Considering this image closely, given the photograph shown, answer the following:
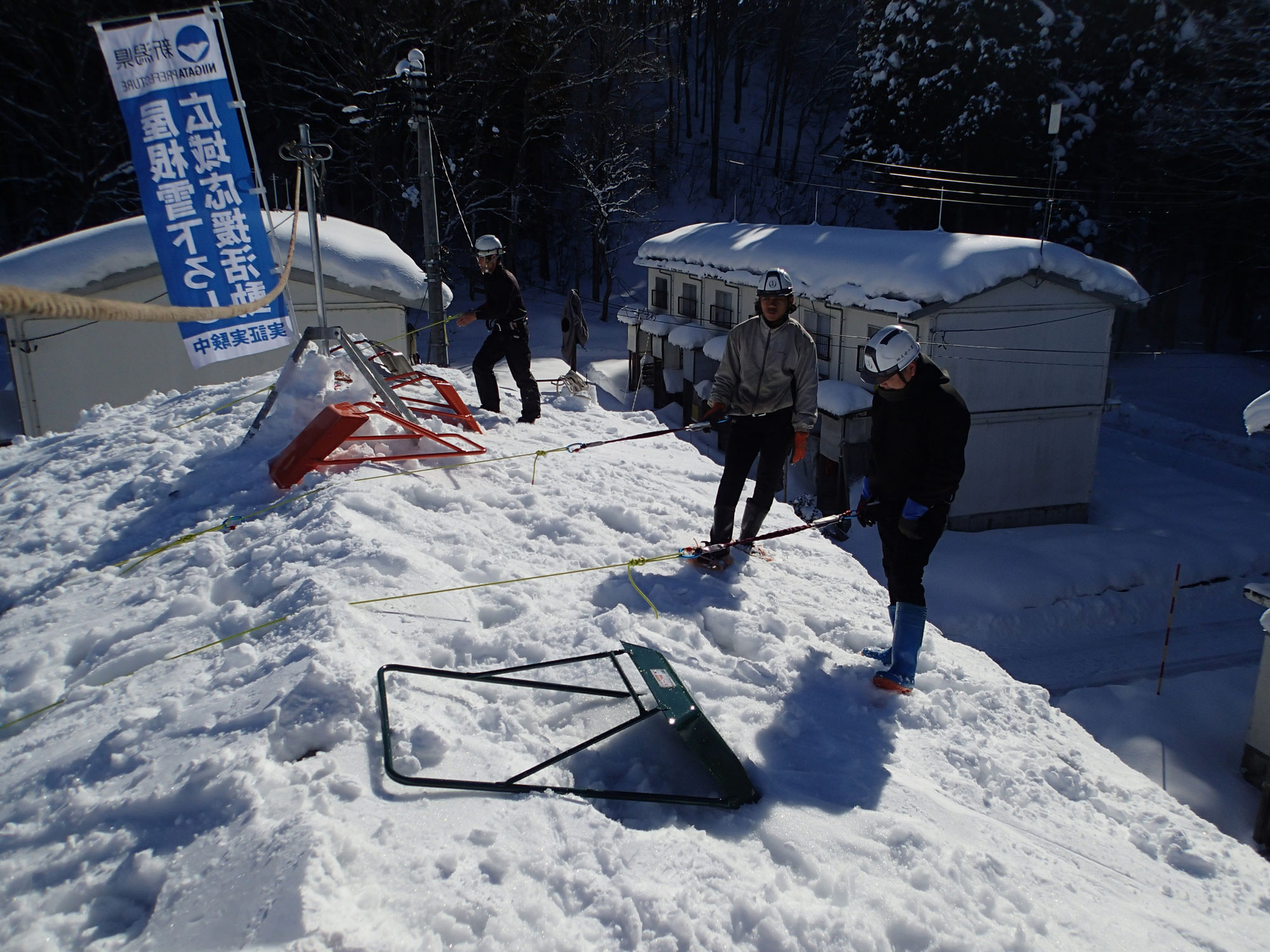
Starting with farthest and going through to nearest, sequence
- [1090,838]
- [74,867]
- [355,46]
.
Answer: [355,46] → [1090,838] → [74,867]

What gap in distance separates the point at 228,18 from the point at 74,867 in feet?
104

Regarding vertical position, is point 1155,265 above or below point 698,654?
below

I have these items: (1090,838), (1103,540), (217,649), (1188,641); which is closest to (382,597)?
(217,649)

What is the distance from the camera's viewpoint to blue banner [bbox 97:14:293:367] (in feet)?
25.9

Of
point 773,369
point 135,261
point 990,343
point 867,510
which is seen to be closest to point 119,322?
point 135,261

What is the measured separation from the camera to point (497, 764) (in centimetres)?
321

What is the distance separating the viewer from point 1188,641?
1227 cm

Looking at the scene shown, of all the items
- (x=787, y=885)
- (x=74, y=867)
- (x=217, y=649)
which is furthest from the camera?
(x=217, y=649)

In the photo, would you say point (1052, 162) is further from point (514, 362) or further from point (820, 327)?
point (514, 362)

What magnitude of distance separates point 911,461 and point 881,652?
1089 mm

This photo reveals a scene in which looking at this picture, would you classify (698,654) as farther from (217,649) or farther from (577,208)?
(577,208)

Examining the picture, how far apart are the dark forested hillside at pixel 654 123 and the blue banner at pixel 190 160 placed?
14.9 meters

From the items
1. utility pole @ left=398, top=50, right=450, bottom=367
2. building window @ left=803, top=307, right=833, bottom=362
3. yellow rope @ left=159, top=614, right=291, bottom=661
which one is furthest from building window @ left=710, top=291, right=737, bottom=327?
yellow rope @ left=159, top=614, right=291, bottom=661

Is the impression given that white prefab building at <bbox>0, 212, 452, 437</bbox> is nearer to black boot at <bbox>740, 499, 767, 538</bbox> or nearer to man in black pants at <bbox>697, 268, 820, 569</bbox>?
man in black pants at <bbox>697, 268, 820, 569</bbox>
